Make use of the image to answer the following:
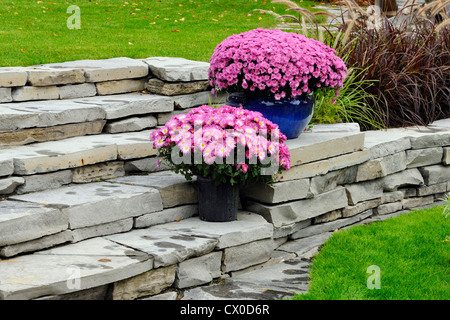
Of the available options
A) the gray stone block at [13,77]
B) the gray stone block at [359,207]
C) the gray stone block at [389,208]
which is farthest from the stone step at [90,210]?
the gray stone block at [389,208]

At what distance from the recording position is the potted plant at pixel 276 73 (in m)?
4.73

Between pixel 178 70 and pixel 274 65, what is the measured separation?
1156 millimetres

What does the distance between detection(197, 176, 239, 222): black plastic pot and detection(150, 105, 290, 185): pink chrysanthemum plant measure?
0.07m

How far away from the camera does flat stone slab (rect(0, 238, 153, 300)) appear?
10.5 feet

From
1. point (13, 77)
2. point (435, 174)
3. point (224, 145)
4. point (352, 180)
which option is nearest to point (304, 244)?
point (352, 180)

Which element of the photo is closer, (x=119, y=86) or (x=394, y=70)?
(x=119, y=86)

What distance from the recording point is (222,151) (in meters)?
4.07

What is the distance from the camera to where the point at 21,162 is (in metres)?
4.11

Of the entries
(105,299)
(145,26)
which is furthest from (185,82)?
(145,26)

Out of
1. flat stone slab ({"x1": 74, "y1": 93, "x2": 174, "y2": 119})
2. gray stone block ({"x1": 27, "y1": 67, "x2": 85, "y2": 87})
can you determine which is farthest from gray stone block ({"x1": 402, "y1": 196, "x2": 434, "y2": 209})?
gray stone block ({"x1": 27, "y1": 67, "x2": 85, "y2": 87})

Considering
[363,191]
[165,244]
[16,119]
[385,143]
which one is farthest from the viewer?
[385,143]

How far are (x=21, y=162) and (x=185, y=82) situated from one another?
1919 millimetres

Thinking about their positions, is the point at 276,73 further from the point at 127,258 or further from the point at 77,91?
the point at 127,258

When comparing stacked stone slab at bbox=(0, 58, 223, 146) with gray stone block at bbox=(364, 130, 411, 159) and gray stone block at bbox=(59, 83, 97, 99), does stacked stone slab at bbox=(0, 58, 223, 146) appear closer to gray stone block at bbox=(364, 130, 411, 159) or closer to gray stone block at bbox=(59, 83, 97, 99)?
gray stone block at bbox=(59, 83, 97, 99)
